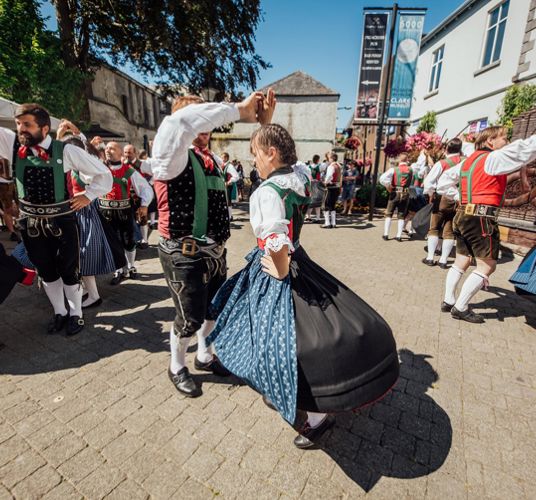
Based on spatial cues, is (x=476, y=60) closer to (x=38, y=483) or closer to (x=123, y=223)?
(x=123, y=223)

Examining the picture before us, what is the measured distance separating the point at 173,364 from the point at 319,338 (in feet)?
4.97

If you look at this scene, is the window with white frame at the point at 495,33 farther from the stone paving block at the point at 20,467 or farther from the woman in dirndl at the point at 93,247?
the stone paving block at the point at 20,467

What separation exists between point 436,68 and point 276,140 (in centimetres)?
2087

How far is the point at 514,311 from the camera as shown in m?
4.29

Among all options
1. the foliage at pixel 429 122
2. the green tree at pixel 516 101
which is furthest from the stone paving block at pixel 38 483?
the foliage at pixel 429 122

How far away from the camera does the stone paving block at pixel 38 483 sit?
1.78 metres

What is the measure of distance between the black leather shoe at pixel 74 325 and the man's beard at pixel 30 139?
186 centimetres

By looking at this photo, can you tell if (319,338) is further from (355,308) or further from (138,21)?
(138,21)

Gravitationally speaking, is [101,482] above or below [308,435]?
below

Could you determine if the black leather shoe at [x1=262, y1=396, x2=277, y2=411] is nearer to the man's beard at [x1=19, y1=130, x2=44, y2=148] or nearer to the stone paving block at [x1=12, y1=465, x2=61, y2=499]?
the stone paving block at [x1=12, y1=465, x2=61, y2=499]

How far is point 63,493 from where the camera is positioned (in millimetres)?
1788

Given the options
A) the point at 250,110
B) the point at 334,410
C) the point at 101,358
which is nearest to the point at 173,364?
the point at 101,358

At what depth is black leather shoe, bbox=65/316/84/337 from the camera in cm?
339

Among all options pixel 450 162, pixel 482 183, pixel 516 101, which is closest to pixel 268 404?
pixel 482 183
